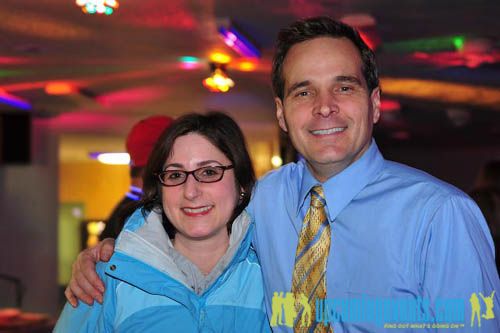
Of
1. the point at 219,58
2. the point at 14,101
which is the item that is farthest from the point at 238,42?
the point at 14,101

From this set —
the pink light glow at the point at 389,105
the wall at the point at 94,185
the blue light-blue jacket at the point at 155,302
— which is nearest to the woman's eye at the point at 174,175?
the blue light-blue jacket at the point at 155,302

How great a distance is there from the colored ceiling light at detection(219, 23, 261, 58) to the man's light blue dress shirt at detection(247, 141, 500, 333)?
3239 millimetres

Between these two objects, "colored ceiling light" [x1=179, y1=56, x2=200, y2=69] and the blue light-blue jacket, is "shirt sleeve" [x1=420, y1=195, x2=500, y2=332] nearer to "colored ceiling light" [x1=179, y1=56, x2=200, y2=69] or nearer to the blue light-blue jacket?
the blue light-blue jacket

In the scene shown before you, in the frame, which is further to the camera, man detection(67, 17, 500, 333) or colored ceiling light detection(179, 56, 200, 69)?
colored ceiling light detection(179, 56, 200, 69)

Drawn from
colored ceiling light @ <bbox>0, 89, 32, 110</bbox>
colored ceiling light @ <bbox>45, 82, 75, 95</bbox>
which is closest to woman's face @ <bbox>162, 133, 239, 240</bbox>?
colored ceiling light @ <bbox>45, 82, 75, 95</bbox>

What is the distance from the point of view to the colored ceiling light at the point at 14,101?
8395mm

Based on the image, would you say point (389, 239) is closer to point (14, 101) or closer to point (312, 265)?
point (312, 265)

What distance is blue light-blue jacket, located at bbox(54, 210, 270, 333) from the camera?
6.64 ft

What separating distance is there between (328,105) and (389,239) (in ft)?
1.49

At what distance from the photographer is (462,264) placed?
1.65m

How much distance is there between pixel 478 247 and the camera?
1657 mm

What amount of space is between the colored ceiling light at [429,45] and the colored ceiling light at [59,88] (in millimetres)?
4134

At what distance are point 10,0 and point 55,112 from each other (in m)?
5.52

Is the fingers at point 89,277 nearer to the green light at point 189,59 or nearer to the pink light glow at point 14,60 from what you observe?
the green light at point 189,59
